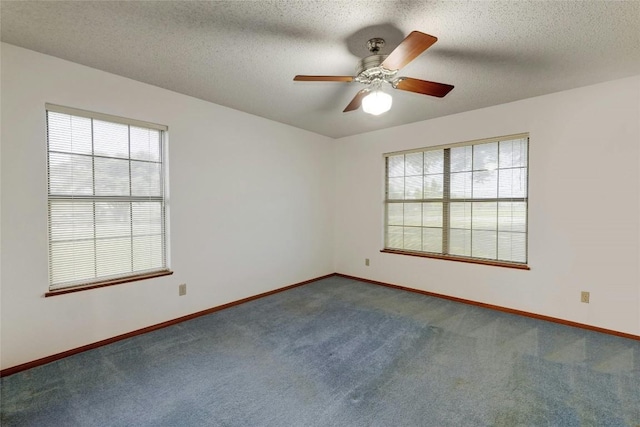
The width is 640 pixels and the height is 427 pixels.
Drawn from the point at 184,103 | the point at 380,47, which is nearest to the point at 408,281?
the point at 380,47

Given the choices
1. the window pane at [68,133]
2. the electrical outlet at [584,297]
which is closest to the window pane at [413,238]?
the electrical outlet at [584,297]

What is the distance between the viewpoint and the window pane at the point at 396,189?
457 centimetres

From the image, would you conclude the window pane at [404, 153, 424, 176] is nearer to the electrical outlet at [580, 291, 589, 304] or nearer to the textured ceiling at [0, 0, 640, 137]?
the textured ceiling at [0, 0, 640, 137]

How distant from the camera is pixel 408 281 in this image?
4355 millimetres

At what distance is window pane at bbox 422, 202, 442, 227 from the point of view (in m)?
4.18

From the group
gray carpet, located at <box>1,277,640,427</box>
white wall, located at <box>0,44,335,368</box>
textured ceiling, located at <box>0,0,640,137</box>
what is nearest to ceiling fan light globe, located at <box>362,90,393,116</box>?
textured ceiling, located at <box>0,0,640,137</box>

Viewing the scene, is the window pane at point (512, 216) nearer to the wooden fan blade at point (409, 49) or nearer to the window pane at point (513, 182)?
the window pane at point (513, 182)

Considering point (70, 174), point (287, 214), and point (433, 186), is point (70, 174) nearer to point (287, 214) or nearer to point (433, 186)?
point (287, 214)

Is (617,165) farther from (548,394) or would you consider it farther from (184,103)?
(184,103)

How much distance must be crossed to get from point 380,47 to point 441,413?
252 cm

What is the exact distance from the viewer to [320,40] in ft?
6.94

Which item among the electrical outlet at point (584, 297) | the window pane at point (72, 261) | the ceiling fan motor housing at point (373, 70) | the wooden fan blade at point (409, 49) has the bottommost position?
the electrical outlet at point (584, 297)

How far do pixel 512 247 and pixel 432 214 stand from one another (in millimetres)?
1065

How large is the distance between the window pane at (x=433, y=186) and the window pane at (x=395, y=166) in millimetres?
434
